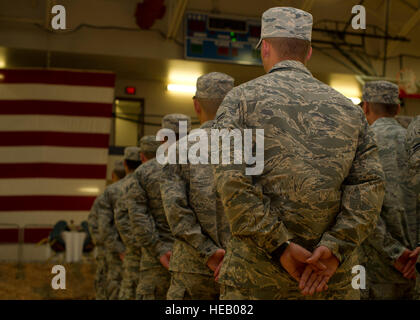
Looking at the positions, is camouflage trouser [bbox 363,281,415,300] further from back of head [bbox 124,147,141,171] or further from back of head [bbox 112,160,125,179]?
back of head [bbox 112,160,125,179]

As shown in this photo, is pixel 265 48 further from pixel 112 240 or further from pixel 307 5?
pixel 112 240

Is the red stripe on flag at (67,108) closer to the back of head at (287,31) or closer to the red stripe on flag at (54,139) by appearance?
the red stripe on flag at (54,139)

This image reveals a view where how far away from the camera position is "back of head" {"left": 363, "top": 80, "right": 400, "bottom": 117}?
2.77 meters

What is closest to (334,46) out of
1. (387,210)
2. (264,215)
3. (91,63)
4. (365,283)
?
(387,210)

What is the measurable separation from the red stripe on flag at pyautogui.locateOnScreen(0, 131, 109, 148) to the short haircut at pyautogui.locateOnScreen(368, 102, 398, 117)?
513 centimetres

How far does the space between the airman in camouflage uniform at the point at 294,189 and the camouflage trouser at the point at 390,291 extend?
3.49ft

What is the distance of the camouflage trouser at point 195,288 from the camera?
7.67ft

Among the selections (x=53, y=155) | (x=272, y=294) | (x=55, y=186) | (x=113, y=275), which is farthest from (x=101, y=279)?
(x=272, y=294)

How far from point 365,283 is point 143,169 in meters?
1.33

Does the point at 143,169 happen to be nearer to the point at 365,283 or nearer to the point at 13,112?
the point at 365,283

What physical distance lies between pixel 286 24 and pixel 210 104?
0.78 metres

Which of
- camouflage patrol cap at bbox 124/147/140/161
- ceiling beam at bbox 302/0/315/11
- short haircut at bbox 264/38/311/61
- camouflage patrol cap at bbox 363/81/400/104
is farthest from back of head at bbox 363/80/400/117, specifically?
camouflage patrol cap at bbox 124/147/140/161

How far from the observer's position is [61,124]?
7.48 meters

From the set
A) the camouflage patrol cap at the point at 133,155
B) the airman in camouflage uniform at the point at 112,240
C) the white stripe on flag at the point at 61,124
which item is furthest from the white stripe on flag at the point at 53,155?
the camouflage patrol cap at the point at 133,155
